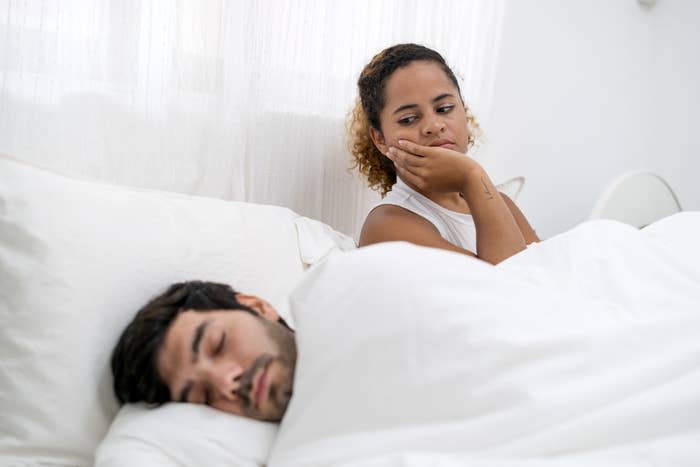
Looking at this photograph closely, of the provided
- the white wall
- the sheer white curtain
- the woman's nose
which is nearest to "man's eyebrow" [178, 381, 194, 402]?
the sheer white curtain

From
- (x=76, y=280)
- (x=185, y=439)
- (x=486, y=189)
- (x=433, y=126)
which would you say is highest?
(x=433, y=126)

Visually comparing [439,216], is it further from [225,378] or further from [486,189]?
[225,378]

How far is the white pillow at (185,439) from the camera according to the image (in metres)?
0.75

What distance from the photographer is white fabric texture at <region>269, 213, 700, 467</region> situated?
2.09 feet

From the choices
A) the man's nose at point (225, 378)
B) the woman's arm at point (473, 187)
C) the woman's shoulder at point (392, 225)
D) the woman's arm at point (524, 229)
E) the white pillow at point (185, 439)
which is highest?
the woman's arm at point (473, 187)

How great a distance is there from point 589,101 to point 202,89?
1.54 meters

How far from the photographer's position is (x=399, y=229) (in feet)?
4.47

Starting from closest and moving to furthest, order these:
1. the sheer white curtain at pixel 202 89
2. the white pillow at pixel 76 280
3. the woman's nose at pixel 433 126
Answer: the white pillow at pixel 76 280, the sheer white curtain at pixel 202 89, the woman's nose at pixel 433 126

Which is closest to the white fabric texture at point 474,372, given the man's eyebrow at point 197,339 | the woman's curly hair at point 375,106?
the man's eyebrow at point 197,339

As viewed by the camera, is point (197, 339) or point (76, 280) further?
point (76, 280)

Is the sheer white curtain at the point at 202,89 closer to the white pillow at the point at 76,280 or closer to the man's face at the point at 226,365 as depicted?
the white pillow at the point at 76,280

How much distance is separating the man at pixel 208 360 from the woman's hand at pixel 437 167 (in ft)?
2.07

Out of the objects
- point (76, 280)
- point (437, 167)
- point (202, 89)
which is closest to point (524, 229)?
point (437, 167)

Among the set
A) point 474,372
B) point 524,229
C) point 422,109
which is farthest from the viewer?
point 524,229
